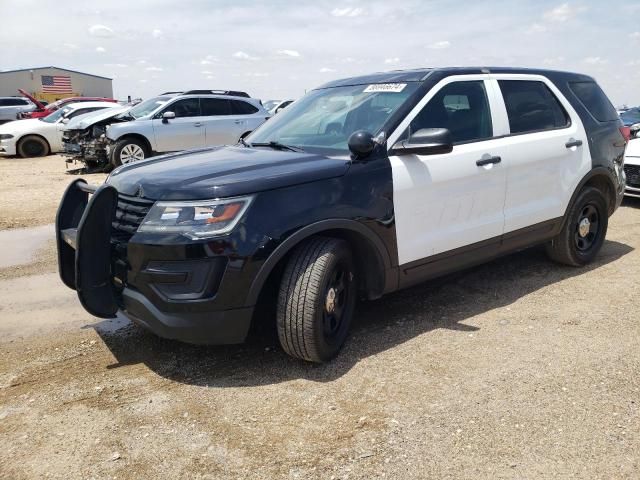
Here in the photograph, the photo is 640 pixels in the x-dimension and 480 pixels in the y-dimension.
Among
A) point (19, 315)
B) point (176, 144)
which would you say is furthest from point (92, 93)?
point (19, 315)

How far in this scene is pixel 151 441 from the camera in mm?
2773

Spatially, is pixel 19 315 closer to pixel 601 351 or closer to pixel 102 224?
pixel 102 224

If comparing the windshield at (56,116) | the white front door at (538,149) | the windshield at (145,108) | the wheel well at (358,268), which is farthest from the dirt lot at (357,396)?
the windshield at (56,116)

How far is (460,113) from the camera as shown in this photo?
4195 mm

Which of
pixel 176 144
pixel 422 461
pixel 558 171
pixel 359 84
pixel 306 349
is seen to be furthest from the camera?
pixel 176 144

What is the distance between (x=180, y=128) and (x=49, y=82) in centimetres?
5389

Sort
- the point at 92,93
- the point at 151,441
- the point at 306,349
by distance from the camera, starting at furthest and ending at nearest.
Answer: the point at 92,93, the point at 306,349, the point at 151,441

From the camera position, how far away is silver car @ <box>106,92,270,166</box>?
1225 cm

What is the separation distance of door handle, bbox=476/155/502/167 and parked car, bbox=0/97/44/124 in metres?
24.9

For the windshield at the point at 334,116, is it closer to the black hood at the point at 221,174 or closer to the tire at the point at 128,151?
the black hood at the point at 221,174

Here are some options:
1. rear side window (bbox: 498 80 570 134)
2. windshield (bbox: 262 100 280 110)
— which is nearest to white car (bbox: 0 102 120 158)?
windshield (bbox: 262 100 280 110)

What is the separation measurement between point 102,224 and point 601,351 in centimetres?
316

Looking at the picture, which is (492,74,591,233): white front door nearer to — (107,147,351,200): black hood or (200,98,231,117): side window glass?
(107,147,351,200): black hood

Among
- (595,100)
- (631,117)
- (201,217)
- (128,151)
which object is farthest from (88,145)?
(631,117)
